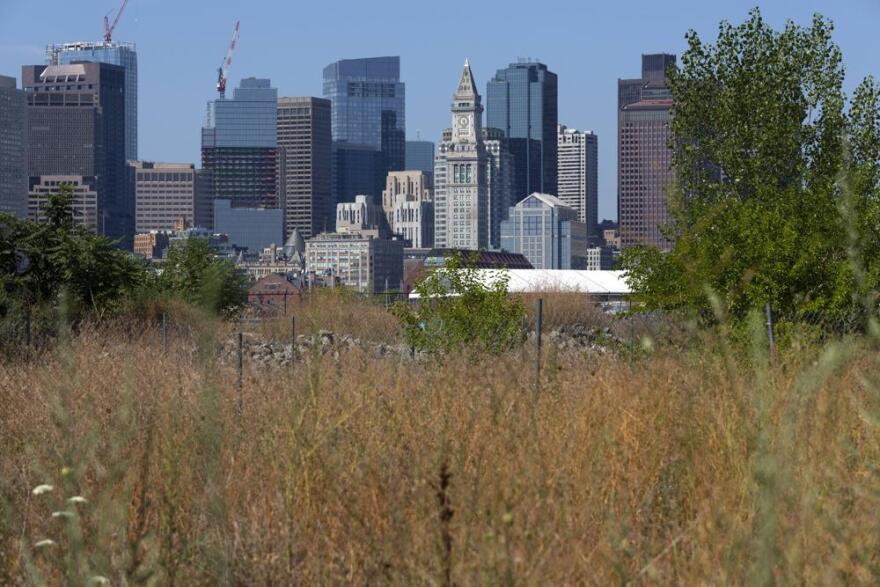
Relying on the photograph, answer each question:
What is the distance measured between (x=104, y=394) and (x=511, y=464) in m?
4.25

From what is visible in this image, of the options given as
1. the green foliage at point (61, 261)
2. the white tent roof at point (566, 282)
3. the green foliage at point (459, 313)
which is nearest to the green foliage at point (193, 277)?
the green foliage at point (61, 261)

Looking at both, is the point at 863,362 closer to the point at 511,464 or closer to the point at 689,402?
the point at 689,402

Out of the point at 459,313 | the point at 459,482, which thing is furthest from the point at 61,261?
the point at 459,482

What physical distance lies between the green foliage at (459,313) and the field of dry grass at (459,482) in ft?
29.7

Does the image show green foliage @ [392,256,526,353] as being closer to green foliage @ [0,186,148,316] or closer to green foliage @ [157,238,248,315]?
green foliage @ [0,186,148,316]

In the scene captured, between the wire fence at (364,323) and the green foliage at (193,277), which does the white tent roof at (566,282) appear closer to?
the wire fence at (364,323)

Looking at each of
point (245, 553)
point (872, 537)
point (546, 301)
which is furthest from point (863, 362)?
point (546, 301)

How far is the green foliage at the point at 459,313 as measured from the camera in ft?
57.2

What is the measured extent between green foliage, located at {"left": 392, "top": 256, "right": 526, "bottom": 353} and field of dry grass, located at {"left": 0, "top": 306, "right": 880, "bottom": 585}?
9047 millimetres

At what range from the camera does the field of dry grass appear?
12.8 feet

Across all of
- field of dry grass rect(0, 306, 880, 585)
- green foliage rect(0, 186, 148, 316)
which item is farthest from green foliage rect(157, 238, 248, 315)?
field of dry grass rect(0, 306, 880, 585)

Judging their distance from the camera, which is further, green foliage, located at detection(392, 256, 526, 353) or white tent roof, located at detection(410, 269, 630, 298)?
white tent roof, located at detection(410, 269, 630, 298)

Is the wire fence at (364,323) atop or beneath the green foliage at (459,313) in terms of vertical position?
beneath

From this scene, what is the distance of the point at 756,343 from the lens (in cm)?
360
